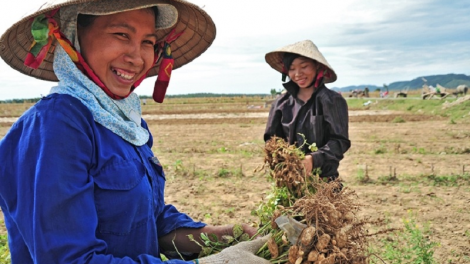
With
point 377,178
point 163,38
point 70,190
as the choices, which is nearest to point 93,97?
point 70,190

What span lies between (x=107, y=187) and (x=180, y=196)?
17.2 feet

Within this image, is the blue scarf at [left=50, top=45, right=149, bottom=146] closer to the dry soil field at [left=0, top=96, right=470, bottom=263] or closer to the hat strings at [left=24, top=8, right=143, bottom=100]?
the hat strings at [left=24, top=8, right=143, bottom=100]

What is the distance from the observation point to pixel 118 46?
4.68 feet

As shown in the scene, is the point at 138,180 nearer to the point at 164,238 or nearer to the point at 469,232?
the point at 164,238

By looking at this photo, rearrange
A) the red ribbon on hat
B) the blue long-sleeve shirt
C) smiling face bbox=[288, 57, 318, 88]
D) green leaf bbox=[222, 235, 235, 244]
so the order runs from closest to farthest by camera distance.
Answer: the blue long-sleeve shirt
green leaf bbox=[222, 235, 235, 244]
the red ribbon on hat
smiling face bbox=[288, 57, 318, 88]

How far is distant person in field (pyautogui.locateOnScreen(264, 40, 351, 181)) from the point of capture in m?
3.21

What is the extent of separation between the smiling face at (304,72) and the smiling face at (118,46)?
2.09m

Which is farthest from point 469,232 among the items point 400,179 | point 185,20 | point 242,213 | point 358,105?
point 358,105

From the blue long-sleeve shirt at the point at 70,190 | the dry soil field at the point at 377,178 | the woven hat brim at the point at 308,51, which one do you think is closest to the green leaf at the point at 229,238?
the blue long-sleeve shirt at the point at 70,190

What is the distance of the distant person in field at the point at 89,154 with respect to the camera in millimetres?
1103

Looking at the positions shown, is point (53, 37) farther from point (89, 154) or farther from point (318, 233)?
point (318, 233)

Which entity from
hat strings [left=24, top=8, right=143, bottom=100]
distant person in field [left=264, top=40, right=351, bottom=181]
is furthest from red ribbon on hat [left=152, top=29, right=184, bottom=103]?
distant person in field [left=264, top=40, right=351, bottom=181]

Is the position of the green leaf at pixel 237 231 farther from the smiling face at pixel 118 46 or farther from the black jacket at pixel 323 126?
the black jacket at pixel 323 126

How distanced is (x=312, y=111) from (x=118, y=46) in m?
2.19
